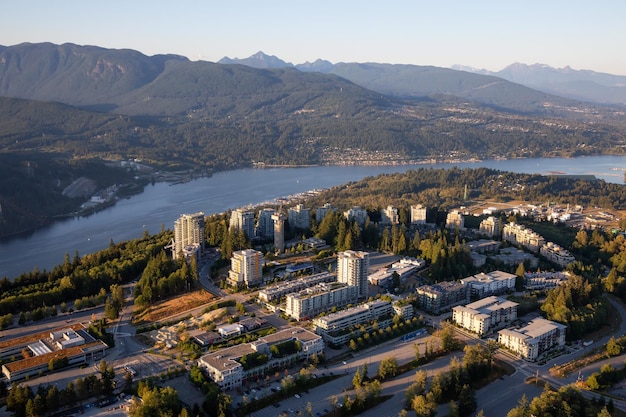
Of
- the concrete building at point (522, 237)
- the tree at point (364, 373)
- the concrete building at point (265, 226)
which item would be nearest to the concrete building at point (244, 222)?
the concrete building at point (265, 226)

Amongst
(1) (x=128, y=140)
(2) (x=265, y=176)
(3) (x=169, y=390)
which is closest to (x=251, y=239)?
(3) (x=169, y=390)

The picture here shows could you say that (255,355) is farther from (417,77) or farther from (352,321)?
(417,77)

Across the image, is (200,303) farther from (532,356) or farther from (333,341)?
(532,356)

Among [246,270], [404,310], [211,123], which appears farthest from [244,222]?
[211,123]

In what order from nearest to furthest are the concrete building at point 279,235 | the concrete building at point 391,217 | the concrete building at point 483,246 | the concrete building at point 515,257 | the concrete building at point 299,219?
the concrete building at point 515,257
the concrete building at point 279,235
the concrete building at point 483,246
the concrete building at point 299,219
the concrete building at point 391,217

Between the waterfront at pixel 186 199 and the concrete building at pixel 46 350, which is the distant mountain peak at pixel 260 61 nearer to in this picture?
the waterfront at pixel 186 199

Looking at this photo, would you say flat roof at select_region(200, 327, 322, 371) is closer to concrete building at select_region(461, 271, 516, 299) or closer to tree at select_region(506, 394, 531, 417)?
tree at select_region(506, 394, 531, 417)
